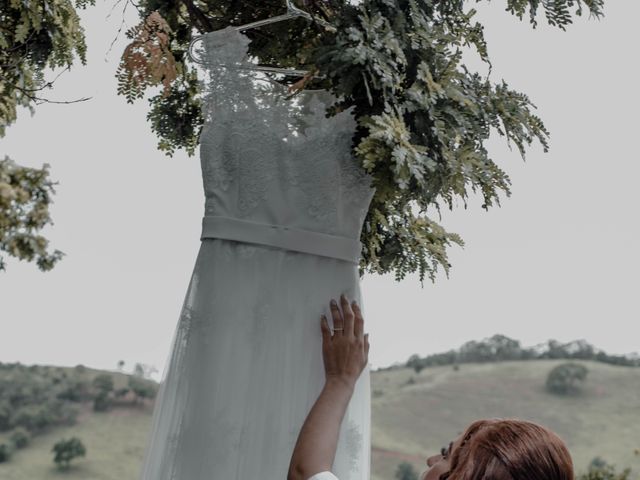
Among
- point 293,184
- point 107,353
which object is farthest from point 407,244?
point 107,353

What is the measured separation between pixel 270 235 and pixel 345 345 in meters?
0.27

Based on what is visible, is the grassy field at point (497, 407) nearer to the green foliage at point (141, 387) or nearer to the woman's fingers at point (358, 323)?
the green foliage at point (141, 387)

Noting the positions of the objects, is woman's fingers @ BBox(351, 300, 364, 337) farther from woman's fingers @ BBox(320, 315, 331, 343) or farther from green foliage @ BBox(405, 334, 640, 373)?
green foliage @ BBox(405, 334, 640, 373)

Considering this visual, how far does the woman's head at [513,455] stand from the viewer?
1252 millimetres

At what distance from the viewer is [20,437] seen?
7.79 m

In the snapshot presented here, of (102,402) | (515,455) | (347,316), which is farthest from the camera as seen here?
(102,402)

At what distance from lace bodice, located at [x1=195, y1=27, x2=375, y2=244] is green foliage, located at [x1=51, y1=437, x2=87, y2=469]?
6.78 metres

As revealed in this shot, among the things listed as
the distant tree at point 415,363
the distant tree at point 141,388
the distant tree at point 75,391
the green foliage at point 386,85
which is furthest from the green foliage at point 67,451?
the green foliage at point 386,85

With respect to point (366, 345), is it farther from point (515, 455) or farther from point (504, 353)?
point (504, 353)

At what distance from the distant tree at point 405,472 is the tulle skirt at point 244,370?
268 inches

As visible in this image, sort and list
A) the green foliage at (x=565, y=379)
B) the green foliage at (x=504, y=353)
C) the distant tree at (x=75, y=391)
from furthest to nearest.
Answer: the green foliage at (x=565, y=379), the green foliage at (x=504, y=353), the distant tree at (x=75, y=391)

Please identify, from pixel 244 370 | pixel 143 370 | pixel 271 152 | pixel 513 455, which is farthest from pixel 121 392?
pixel 513 455

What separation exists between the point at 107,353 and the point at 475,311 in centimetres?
336

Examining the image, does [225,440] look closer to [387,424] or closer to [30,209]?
[30,209]
